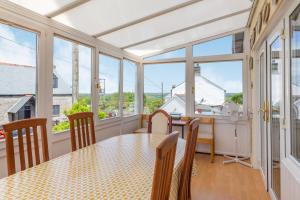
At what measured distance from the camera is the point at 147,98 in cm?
510

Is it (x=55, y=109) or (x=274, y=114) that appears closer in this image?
(x=274, y=114)

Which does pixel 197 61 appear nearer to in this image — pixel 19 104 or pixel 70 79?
pixel 70 79

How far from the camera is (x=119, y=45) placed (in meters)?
3.91

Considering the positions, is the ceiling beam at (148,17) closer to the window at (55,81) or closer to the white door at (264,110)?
the window at (55,81)

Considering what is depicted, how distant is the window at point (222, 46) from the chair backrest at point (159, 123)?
2.03m

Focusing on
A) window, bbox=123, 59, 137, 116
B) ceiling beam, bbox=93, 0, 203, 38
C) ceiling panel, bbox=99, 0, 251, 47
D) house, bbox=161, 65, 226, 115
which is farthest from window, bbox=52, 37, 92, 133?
house, bbox=161, 65, 226, 115

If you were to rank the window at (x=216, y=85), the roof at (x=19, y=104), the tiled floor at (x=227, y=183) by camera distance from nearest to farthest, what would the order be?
the roof at (x=19, y=104) < the tiled floor at (x=227, y=183) < the window at (x=216, y=85)

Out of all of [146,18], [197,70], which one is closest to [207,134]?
[197,70]

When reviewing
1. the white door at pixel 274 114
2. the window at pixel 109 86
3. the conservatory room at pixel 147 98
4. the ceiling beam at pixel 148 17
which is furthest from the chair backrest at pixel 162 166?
the window at pixel 109 86

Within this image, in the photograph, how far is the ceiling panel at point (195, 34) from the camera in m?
3.71

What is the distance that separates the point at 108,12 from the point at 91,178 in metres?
2.08

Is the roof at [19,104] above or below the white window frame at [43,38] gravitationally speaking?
below

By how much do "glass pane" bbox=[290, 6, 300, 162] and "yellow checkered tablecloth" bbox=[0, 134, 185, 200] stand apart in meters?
0.92

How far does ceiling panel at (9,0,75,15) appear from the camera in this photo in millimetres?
2115
